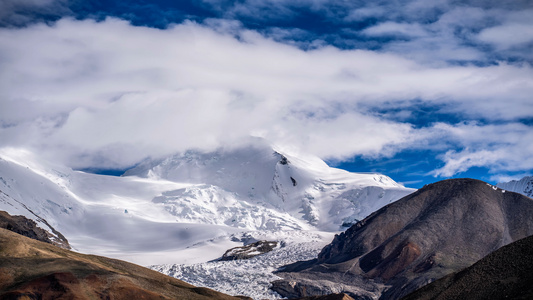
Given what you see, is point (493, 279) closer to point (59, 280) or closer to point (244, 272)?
point (59, 280)

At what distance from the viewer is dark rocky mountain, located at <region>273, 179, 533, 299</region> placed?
5354 inches

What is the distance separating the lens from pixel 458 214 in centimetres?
15812

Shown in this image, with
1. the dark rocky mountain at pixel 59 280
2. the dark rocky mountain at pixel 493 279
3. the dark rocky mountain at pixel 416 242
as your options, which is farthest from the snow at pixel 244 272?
the dark rocky mountain at pixel 493 279

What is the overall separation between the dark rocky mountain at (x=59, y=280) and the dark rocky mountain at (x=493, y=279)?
29455 millimetres

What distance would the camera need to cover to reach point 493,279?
53.8m

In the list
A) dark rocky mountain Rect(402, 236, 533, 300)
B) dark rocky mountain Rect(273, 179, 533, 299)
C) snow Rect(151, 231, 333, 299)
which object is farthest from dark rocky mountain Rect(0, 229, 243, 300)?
snow Rect(151, 231, 333, 299)

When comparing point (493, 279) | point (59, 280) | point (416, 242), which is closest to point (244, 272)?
point (416, 242)

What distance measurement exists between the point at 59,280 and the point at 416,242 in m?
106

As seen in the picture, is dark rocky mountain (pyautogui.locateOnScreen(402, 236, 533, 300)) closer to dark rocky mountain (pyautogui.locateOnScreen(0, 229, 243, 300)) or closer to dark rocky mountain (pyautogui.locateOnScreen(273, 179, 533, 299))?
dark rocky mountain (pyautogui.locateOnScreen(0, 229, 243, 300))

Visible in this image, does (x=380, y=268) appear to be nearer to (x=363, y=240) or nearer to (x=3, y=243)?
(x=363, y=240)

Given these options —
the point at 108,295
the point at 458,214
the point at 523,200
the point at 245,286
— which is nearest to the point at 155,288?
the point at 108,295

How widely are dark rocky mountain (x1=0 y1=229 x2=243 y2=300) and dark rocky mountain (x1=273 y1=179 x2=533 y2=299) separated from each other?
68367 millimetres

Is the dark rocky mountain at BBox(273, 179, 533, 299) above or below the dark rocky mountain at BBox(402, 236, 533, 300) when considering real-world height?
above

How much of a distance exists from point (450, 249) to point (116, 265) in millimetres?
89569
